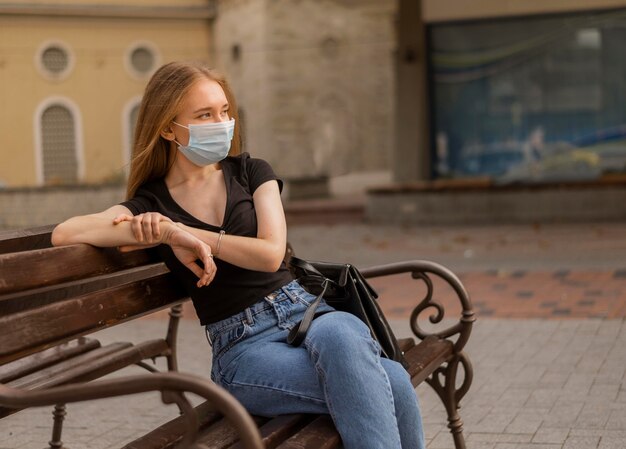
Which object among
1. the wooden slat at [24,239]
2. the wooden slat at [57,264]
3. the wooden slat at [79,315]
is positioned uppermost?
the wooden slat at [24,239]

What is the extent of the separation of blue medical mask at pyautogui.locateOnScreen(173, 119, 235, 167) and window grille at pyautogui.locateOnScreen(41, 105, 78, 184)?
125 feet

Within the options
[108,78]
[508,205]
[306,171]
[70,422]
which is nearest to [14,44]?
[108,78]

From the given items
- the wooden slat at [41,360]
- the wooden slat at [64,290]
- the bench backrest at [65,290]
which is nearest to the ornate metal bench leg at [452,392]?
the bench backrest at [65,290]

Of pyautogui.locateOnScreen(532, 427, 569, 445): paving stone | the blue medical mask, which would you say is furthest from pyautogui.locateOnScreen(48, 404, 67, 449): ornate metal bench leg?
pyautogui.locateOnScreen(532, 427, 569, 445): paving stone

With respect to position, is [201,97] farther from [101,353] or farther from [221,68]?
[221,68]

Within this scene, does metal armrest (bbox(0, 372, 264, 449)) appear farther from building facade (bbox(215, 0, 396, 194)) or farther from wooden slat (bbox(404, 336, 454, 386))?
building facade (bbox(215, 0, 396, 194))

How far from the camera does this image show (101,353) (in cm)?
403

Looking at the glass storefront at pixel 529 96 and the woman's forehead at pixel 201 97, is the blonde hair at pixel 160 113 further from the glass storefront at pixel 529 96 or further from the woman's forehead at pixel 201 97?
the glass storefront at pixel 529 96

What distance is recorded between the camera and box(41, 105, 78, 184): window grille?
4044 centimetres

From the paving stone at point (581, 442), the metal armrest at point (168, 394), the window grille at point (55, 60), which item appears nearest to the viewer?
the metal armrest at point (168, 394)

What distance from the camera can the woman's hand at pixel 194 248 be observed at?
2982 millimetres

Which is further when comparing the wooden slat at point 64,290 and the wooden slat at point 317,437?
the wooden slat at point 64,290

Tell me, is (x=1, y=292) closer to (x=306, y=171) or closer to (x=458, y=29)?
(x=458, y=29)

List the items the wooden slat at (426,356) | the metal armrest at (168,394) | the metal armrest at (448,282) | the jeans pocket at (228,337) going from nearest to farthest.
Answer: the metal armrest at (168,394) → the jeans pocket at (228,337) → the wooden slat at (426,356) → the metal armrest at (448,282)
